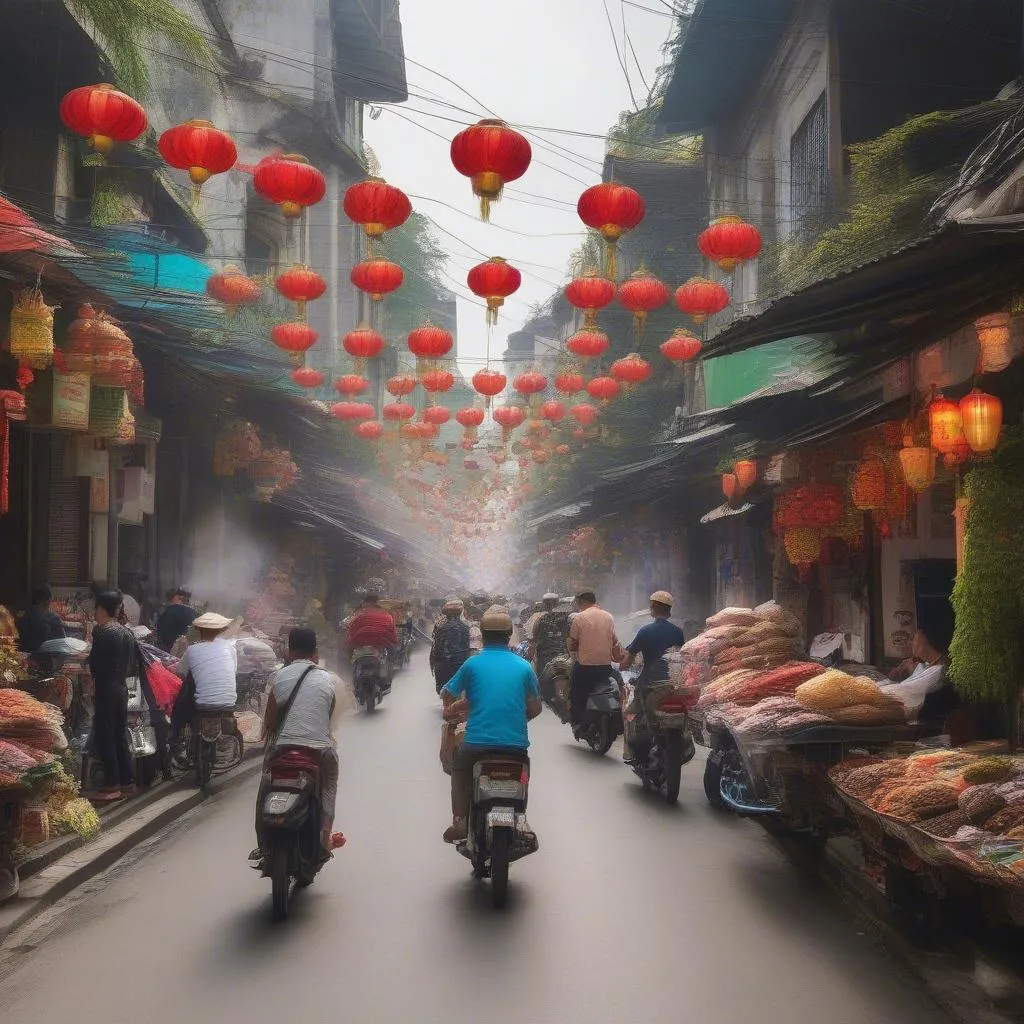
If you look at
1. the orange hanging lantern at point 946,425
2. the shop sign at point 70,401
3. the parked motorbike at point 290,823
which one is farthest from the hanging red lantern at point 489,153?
the parked motorbike at point 290,823

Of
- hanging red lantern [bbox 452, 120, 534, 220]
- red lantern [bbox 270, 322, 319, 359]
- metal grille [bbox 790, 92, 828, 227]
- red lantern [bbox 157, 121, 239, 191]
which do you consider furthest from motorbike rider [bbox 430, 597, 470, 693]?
hanging red lantern [bbox 452, 120, 534, 220]

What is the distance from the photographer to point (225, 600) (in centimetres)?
2727

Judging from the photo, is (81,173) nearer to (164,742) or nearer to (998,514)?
(164,742)

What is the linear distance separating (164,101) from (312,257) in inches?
529

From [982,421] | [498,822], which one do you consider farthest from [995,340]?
[498,822]

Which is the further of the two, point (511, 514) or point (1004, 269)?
point (511, 514)

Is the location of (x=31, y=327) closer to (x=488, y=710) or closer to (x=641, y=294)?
(x=488, y=710)

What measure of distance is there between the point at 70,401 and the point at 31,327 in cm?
230

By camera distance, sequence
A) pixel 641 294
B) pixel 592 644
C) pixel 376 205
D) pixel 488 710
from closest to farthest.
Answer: pixel 488 710 → pixel 376 205 → pixel 592 644 → pixel 641 294

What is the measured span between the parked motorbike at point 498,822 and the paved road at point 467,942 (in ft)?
0.78

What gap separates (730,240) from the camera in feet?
47.6

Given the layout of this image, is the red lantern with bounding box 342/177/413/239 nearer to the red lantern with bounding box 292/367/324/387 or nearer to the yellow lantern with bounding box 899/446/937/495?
the yellow lantern with bounding box 899/446/937/495

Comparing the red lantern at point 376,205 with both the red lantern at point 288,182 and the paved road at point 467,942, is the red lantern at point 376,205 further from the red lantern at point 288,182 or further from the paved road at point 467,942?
the paved road at point 467,942

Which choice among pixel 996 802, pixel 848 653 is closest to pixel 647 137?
pixel 848 653
